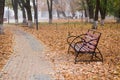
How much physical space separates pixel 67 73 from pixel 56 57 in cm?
332

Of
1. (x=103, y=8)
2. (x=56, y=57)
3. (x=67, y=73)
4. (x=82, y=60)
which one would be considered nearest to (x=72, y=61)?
(x=82, y=60)

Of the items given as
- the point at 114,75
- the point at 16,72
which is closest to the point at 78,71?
the point at 114,75

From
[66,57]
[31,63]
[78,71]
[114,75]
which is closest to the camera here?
[114,75]

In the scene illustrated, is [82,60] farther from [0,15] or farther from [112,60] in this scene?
[0,15]

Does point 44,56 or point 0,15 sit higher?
point 0,15

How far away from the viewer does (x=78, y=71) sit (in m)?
10.4

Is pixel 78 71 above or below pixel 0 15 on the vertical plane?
below

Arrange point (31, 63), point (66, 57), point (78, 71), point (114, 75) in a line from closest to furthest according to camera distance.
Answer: point (114, 75) < point (78, 71) < point (31, 63) < point (66, 57)

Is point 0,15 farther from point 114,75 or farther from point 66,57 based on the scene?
point 114,75

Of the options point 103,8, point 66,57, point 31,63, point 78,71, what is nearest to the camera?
point 78,71

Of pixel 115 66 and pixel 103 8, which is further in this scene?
pixel 103 8

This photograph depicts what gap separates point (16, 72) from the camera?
10.4 meters

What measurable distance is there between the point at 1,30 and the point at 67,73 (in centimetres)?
1661

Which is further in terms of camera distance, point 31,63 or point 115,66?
point 31,63
